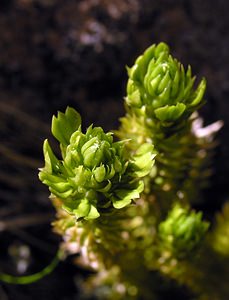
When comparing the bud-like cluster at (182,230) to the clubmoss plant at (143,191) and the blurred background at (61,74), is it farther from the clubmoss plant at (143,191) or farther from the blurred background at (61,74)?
the blurred background at (61,74)

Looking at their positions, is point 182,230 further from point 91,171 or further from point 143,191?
point 91,171

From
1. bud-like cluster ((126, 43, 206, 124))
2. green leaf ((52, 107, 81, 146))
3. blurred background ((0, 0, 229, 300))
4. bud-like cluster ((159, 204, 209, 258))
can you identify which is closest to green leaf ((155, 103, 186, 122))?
bud-like cluster ((126, 43, 206, 124))

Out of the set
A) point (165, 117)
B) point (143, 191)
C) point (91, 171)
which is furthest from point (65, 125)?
point (143, 191)

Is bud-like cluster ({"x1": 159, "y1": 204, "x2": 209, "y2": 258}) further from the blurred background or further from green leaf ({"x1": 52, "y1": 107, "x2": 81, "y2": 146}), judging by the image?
the blurred background

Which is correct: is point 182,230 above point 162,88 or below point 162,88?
below

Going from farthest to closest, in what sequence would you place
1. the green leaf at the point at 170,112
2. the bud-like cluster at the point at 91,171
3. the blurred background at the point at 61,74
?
the blurred background at the point at 61,74 → the green leaf at the point at 170,112 → the bud-like cluster at the point at 91,171

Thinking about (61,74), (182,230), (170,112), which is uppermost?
(61,74)

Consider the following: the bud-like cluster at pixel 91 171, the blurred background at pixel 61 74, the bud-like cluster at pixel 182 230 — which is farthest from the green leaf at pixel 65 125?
the blurred background at pixel 61 74

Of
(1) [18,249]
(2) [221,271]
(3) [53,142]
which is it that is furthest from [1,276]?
(2) [221,271]
